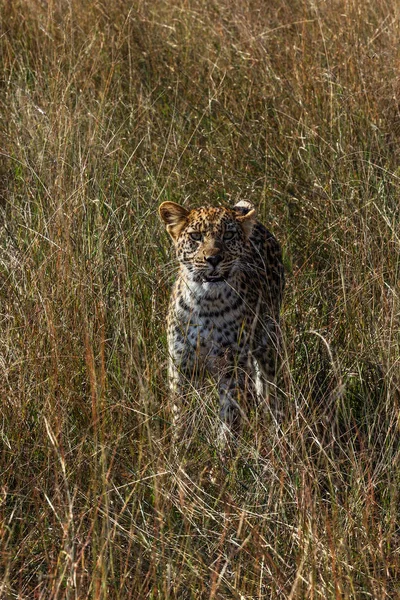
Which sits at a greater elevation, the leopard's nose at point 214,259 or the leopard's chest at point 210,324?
the leopard's nose at point 214,259

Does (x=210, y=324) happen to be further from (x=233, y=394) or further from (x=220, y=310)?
(x=233, y=394)

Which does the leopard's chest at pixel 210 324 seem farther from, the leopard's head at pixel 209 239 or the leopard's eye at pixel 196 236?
the leopard's eye at pixel 196 236

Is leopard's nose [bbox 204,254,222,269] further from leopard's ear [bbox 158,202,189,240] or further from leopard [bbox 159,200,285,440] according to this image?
leopard's ear [bbox 158,202,189,240]

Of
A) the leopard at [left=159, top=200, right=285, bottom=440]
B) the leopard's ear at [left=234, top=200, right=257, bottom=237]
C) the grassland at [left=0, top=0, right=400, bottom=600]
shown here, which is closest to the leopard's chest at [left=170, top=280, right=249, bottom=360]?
the leopard at [left=159, top=200, right=285, bottom=440]

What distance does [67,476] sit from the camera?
3.82 metres

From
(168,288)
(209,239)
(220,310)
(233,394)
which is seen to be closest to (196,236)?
(209,239)

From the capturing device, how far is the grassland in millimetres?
3506

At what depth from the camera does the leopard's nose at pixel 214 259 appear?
4.70 m

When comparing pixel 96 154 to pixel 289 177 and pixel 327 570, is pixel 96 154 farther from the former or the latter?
pixel 327 570

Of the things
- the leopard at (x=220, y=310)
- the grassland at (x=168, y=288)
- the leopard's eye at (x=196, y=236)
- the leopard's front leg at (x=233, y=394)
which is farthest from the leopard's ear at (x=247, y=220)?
the leopard's front leg at (x=233, y=394)

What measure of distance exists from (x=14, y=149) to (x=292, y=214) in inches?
53.1

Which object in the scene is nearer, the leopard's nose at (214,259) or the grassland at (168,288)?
the grassland at (168,288)

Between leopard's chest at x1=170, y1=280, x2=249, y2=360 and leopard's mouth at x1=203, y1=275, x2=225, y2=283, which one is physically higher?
leopard's mouth at x1=203, y1=275, x2=225, y2=283

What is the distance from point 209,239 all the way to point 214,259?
8 cm
